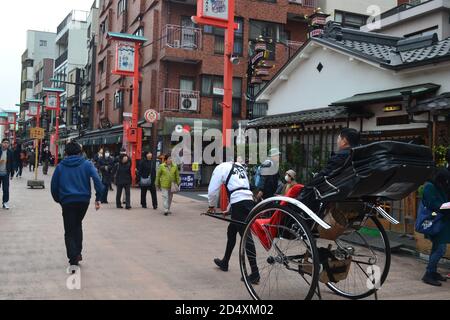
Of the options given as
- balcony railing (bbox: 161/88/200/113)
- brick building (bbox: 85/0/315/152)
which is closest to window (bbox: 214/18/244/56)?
brick building (bbox: 85/0/315/152)

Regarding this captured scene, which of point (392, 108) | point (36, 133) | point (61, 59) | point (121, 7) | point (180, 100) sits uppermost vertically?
point (61, 59)

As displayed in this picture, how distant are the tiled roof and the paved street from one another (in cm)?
471

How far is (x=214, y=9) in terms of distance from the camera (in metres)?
13.6

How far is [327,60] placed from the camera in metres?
13.4

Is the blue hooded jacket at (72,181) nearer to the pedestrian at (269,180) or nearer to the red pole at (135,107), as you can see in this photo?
the pedestrian at (269,180)

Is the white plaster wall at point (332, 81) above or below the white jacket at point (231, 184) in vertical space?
above

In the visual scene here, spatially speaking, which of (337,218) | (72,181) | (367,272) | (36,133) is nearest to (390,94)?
(367,272)

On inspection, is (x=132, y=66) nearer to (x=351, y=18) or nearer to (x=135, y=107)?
(x=135, y=107)

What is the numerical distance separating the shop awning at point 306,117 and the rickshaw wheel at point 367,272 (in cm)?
551

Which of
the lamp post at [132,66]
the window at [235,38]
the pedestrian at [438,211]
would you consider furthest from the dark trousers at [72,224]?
the window at [235,38]

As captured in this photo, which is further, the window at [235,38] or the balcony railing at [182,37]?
the window at [235,38]

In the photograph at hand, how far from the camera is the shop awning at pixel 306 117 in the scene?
1149 cm

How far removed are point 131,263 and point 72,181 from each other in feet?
5.54

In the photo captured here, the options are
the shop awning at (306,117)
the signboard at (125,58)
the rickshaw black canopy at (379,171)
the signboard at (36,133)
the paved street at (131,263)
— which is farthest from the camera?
the signboard at (125,58)
